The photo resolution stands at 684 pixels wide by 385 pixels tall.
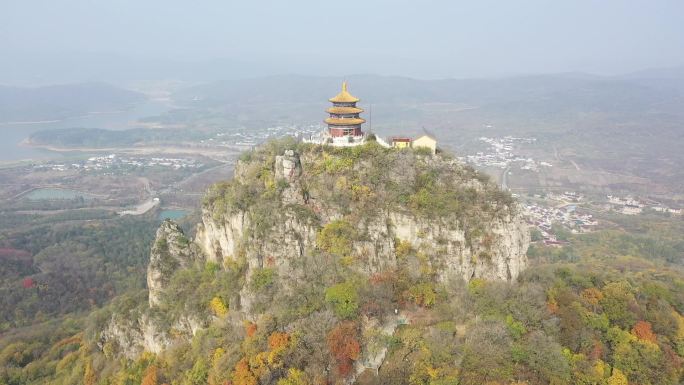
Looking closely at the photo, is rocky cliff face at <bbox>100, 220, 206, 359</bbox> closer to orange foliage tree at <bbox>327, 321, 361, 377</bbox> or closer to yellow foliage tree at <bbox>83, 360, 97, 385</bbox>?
yellow foliage tree at <bbox>83, 360, 97, 385</bbox>

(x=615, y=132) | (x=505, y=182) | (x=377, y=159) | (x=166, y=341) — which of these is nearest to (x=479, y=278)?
(x=377, y=159)

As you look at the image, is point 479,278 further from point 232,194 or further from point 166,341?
point 166,341

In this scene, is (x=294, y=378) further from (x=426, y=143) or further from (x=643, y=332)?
(x=643, y=332)

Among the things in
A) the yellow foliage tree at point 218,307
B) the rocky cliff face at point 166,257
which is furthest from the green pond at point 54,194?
the yellow foliage tree at point 218,307

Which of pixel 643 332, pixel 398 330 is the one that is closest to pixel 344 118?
pixel 398 330

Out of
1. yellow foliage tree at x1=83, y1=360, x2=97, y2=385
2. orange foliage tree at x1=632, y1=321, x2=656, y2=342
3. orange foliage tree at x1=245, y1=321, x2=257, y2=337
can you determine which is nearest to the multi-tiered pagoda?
orange foliage tree at x1=245, y1=321, x2=257, y2=337

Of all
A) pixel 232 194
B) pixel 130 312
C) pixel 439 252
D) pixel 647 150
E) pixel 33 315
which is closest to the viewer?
pixel 439 252
